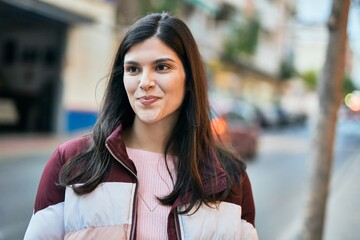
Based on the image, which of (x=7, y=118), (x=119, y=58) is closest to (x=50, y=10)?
(x=7, y=118)

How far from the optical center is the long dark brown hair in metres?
1.83

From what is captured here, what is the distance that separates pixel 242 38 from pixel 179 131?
26.6 metres

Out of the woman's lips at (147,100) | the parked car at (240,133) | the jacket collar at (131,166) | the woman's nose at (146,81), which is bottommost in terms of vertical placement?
the parked car at (240,133)

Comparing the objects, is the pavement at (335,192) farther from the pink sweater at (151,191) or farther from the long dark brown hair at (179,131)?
the pink sweater at (151,191)

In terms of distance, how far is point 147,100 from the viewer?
1874 millimetres

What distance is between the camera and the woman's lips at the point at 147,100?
1873 mm

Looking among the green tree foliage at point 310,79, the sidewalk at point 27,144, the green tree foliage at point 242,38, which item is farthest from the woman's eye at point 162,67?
the green tree foliage at point 310,79

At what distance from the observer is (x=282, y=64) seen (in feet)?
159

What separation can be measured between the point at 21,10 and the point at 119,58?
13740 mm

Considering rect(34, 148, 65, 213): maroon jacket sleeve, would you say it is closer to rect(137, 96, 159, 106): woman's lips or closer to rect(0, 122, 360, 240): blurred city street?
rect(137, 96, 159, 106): woman's lips

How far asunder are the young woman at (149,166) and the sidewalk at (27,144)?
33.3 ft

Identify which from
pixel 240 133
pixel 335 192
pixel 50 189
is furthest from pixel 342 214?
pixel 240 133

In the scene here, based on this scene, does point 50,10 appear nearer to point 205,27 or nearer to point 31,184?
point 31,184

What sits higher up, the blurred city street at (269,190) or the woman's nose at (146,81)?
the woman's nose at (146,81)
